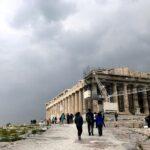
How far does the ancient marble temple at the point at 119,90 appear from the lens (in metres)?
78.6

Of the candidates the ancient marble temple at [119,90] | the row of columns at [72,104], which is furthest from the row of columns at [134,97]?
the row of columns at [72,104]

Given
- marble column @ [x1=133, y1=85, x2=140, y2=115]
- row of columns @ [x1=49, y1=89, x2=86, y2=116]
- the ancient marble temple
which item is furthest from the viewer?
row of columns @ [x1=49, y1=89, x2=86, y2=116]

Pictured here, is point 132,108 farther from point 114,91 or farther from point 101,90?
point 101,90

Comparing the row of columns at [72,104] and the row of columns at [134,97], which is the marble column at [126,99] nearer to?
the row of columns at [134,97]

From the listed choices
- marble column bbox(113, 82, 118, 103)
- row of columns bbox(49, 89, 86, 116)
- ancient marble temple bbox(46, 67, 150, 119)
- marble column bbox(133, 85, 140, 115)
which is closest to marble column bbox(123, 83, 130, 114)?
ancient marble temple bbox(46, 67, 150, 119)

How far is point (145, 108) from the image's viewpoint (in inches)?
3342

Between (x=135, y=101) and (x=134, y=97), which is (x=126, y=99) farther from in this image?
(x=134, y=97)

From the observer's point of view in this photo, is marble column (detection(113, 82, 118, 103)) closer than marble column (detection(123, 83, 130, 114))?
No

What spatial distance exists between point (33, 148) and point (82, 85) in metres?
62.3

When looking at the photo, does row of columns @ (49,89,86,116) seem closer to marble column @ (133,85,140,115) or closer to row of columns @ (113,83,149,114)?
row of columns @ (113,83,149,114)

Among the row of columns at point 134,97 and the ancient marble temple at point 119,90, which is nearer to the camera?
the ancient marble temple at point 119,90

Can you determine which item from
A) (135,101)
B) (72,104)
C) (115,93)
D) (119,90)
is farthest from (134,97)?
(72,104)

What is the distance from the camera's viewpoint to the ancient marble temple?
258 ft

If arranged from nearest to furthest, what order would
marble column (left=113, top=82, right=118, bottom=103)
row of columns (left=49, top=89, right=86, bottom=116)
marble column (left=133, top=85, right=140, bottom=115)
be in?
marble column (left=113, top=82, right=118, bottom=103) → marble column (left=133, top=85, right=140, bottom=115) → row of columns (left=49, top=89, right=86, bottom=116)
